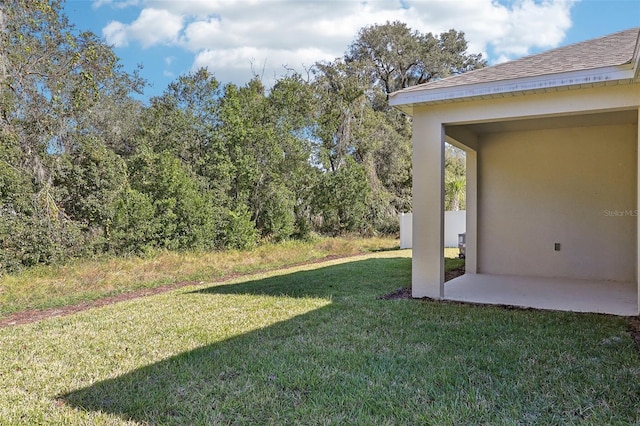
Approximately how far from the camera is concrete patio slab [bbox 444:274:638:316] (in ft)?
19.6

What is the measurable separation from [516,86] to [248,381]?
4980mm

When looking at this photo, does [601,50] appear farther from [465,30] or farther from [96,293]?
[465,30]

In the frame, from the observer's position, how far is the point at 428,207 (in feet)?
21.6

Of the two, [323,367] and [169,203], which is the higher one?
[169,203]

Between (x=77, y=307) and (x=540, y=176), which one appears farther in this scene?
(x=540, y=176)

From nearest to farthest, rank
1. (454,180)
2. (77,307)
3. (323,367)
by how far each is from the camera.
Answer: (323,367)
(77,307)
(454,180)

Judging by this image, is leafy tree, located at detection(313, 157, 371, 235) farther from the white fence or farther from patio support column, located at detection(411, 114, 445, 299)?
patio support column, located at detection(411, 114, 445, 299)

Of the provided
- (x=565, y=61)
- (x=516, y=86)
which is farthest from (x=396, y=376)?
(x=565, y=61)

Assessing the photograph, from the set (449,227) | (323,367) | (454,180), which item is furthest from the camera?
(454,180)

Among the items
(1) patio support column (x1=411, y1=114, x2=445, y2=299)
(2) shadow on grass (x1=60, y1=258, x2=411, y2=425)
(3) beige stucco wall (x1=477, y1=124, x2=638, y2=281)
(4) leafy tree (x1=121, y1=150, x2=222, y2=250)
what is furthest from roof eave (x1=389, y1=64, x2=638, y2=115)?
(4) leafy tree (x1=121, y1=150, x2=222, y2=250)

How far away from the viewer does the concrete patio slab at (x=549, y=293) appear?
236 inches

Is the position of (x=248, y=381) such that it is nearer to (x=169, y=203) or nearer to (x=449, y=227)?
(x=169, y=203)

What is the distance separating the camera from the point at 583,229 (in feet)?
27.2

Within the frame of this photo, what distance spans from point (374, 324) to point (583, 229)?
5.55 m
